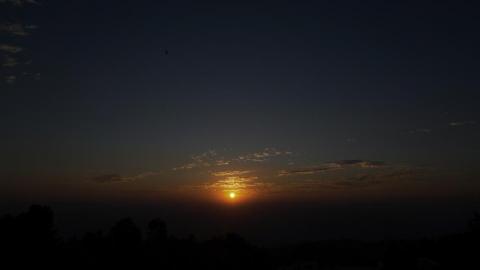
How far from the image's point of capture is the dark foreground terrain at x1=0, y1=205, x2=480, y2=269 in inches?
1353

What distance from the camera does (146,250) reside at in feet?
162

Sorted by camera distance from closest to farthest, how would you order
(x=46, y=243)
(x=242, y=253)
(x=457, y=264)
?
1. (x=46, y=243)
2. (x=457, y=264)
3. (x=242, y=253)

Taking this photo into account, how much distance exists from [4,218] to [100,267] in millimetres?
11130

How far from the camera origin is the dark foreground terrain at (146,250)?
113ft

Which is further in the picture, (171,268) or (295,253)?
(295,253)

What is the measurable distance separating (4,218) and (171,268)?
19.8m

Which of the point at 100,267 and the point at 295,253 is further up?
the point at 100,267

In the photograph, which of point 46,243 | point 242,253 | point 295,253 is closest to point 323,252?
point 295,253

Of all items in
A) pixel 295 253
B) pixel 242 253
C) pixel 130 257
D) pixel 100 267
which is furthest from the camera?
pixel 295 253

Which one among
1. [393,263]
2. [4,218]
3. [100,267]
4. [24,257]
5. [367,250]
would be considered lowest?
[367,250]

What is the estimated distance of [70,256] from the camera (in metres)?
36.3

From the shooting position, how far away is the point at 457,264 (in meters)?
51.5

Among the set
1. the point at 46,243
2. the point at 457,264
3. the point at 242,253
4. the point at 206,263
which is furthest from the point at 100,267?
the point at 457,264

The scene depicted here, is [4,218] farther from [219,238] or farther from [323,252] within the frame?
[323,252]
